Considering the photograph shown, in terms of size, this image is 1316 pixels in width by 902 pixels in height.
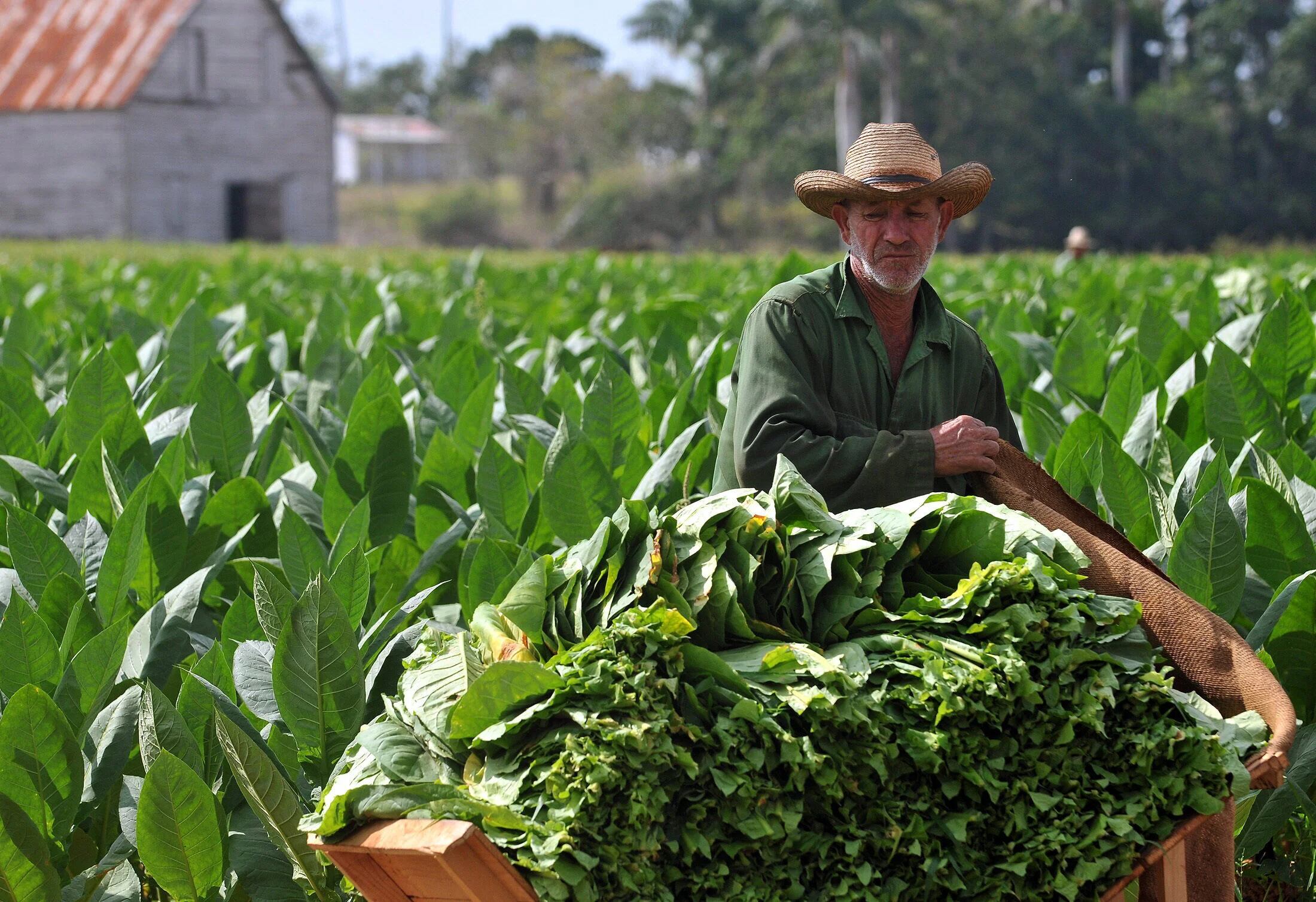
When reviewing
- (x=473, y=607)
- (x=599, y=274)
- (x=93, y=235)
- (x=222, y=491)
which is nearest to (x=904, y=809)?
(x=473, y=607)

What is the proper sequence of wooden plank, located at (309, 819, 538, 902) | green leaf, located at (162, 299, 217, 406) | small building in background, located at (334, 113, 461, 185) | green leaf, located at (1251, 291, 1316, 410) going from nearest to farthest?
wooden plank, located at (309, 819, 538, 902) → green leaf, located at (1251, 291, 1316, 410) → green leaf, located at (162, 299, 217, 406) → small building in background, located at (334, 113, 461, 185)

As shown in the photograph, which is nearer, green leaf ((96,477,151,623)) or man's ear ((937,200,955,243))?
man's ear ((937,200,955,243))

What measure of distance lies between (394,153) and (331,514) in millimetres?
73350

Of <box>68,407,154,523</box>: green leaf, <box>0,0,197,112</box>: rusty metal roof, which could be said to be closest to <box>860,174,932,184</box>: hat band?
<box>68,407,154,523</box>: green leaf

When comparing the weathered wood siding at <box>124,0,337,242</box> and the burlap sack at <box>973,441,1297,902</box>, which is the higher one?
the weathered wood siding at <box>124,0,337,242</box>

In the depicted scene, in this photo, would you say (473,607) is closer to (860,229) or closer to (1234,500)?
(860,229)

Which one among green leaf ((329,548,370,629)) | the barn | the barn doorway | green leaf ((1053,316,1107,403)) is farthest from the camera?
the barn doorway

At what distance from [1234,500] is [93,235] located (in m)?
35.8

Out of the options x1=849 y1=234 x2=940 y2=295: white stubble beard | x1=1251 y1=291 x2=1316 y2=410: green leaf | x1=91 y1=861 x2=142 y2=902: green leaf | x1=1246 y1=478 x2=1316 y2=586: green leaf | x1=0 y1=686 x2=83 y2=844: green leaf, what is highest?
x1=849 y1=234 x2=940 y2=295: white stubble beard

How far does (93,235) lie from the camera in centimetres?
3484

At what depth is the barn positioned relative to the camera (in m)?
34.9

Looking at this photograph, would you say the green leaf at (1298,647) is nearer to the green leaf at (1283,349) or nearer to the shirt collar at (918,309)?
the shirt collar at (918,309)

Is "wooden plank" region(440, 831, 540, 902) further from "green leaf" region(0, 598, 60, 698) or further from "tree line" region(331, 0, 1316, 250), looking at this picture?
"tree line" region(331, 0, 1316, 250)

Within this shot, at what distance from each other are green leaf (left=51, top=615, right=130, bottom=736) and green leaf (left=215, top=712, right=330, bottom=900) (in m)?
0.37
